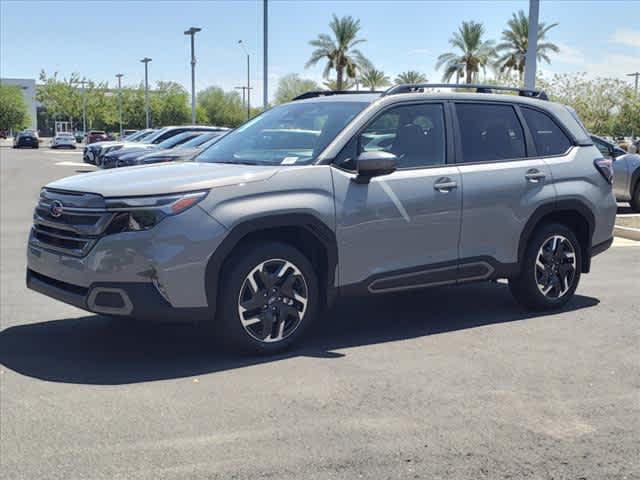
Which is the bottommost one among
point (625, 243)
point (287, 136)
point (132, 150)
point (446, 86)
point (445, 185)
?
point (625, 243)

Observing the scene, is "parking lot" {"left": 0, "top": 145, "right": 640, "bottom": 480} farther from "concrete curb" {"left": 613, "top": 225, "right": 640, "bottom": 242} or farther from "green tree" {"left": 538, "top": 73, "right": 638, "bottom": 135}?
"green tree" {"left": 538, "top": 73, "right": 638, "bottom": 135}

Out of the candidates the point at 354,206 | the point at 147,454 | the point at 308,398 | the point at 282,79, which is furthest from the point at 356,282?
the point at 282,79

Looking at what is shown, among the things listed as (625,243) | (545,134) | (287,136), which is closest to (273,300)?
(287,136)

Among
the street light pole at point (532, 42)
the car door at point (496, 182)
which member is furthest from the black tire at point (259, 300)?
the street light pole at point (532, 42)

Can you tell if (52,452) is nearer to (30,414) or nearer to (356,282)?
(30,414)

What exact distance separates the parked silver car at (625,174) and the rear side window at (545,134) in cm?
887

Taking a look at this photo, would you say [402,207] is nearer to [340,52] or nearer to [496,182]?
[496,182]

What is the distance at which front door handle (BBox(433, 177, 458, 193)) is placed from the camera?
6050mm

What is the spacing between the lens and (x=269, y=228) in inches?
213

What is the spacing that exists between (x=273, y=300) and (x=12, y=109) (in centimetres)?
10546

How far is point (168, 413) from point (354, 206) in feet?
6.69

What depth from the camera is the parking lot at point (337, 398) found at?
379 cm

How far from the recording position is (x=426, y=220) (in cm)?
600

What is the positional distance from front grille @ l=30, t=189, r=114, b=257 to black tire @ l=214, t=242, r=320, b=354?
2.86ft
